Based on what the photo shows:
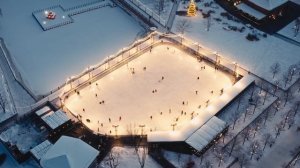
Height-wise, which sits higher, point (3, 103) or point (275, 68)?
point (275, 68)

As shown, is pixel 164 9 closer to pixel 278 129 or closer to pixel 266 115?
pixel 266 115

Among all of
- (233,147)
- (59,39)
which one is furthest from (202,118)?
(59,39)

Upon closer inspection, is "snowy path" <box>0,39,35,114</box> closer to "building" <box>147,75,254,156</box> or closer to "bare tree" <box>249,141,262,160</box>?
"building" <box>147,75,254,156</box>

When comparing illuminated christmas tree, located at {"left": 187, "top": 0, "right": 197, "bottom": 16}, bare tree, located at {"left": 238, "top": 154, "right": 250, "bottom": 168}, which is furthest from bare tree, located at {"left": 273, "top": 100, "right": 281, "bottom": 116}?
illuminated christmas tree, located at {"left": 187, "top": 0, "right": 197, "bottom": 16}

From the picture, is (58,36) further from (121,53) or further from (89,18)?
(121,53)

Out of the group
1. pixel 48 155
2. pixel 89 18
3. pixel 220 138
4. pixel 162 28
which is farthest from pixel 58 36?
pixel 220 138
